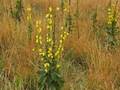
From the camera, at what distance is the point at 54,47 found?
297 cm

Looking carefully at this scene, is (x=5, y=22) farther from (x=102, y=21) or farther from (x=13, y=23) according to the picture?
(x=102, y=21)

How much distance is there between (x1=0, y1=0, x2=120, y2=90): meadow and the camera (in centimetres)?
294

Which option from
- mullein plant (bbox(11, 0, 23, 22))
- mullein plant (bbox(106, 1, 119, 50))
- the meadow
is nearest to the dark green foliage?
the meadow

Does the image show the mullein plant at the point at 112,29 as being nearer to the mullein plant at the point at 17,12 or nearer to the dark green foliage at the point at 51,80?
the dark green foliage at the point at 51,80

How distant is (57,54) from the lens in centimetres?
290

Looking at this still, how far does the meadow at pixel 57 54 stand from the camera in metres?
2.94

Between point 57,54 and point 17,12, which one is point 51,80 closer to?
point 57,54

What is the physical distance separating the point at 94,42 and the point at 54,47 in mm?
Answer: 1120

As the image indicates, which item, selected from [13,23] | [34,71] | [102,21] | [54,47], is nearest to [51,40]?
[54,47]

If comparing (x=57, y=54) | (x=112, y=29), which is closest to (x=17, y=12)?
(x=112, y=29)

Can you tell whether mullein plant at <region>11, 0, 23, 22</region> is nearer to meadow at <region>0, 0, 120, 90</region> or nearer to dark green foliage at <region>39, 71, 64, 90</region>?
meadow at <region>0, 0, 120, 90</region>

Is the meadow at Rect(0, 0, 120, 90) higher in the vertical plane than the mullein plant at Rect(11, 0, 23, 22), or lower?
lower

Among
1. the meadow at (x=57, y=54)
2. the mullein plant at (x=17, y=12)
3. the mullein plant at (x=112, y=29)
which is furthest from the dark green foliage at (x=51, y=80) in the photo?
the mullein plant at (x=17, y=12)

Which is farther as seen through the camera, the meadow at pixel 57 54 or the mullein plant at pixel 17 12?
the mullein plant at pixel 17 12
